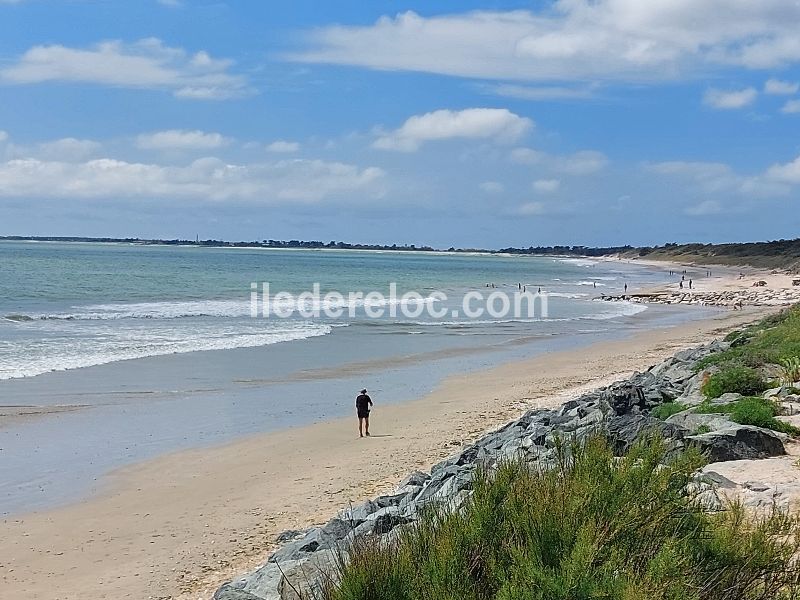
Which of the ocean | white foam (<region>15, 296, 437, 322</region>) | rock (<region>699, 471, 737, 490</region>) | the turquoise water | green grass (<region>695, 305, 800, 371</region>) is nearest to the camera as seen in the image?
rock (<region>699, 471, 737, 490</region>)

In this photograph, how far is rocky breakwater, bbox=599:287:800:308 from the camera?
48406mm

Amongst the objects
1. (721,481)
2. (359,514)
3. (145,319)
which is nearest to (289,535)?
(359,514)

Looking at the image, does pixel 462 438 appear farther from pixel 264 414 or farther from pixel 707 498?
pixel 707 498

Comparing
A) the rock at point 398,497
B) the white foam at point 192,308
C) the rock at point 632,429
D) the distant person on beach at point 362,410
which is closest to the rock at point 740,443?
the rock at point 632,429

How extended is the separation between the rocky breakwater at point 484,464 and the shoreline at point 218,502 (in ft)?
2.80

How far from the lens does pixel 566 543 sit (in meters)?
3.76

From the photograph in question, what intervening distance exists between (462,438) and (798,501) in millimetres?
7512

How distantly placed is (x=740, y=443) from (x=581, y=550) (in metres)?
5.57

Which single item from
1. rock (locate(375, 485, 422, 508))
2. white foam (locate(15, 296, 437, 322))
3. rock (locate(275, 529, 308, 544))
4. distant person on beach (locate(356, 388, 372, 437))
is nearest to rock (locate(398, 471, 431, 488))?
rock (locate(375, 485, 422, 508))

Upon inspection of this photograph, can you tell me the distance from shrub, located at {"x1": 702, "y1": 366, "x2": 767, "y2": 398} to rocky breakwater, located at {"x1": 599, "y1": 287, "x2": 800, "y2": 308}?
36731 millimetres

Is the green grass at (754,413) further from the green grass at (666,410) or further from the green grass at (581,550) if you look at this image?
the green grass at (581,550)

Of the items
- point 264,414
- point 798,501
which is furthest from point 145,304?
point 798,501

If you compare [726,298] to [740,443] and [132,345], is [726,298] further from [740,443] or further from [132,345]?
[740,443]

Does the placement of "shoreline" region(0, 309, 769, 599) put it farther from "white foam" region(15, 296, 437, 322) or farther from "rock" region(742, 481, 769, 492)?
"white foam" region(15, 296, 437, 322)
